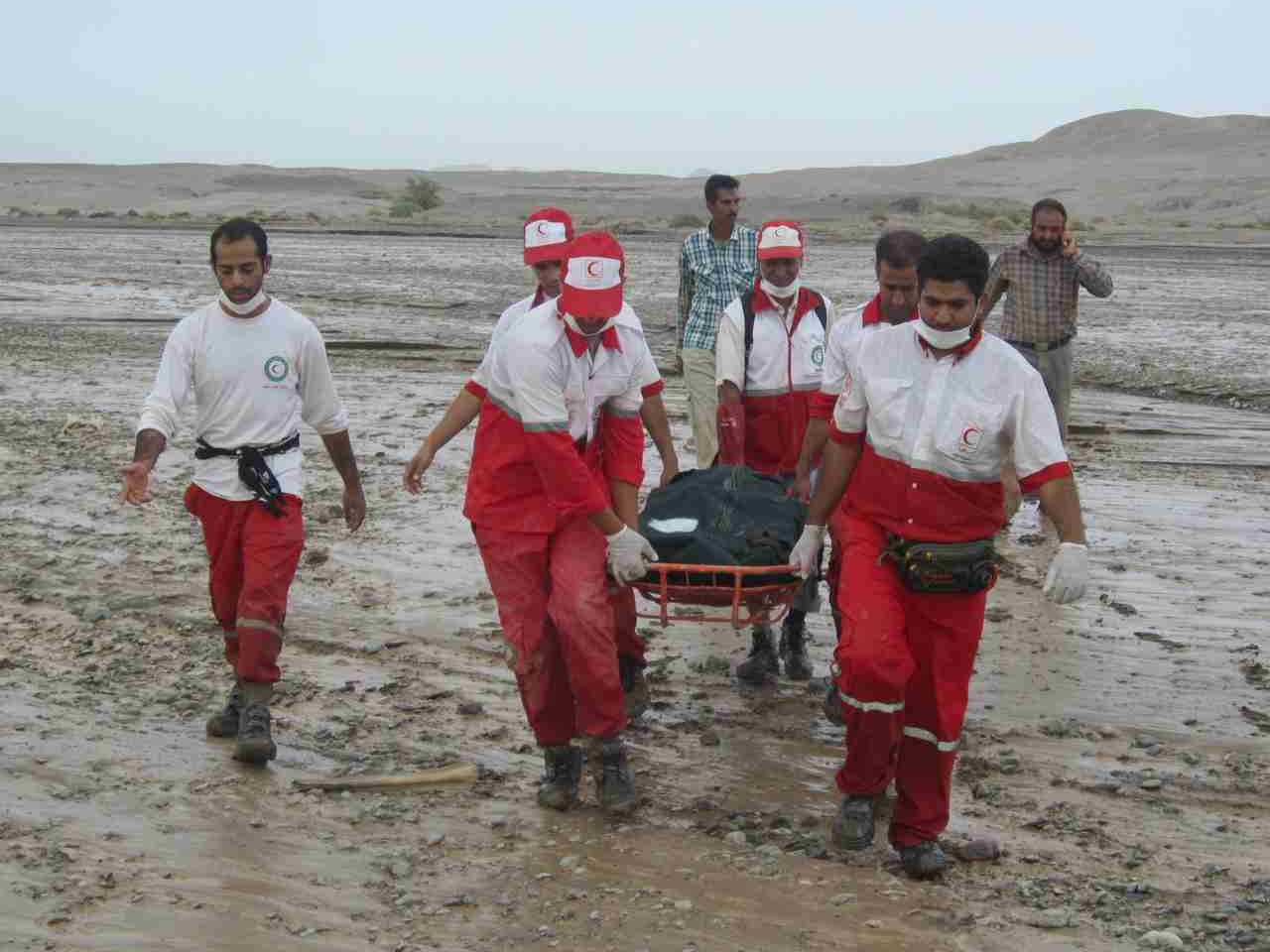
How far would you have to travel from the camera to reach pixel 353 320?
72.0 ft

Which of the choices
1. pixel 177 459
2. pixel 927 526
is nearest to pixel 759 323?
pixel 927 526

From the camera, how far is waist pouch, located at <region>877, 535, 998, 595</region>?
5055mm

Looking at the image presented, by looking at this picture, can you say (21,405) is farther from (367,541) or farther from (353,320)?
(353,320)

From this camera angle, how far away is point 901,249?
20.9ft

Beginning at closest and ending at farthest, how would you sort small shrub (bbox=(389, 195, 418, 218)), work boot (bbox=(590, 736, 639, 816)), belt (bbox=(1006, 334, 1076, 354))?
work boot (bbox=(590, 736, 639, 816)) → belt (bbox=(1006, 334, 1076, 354)) → small shrub (bbox=(389, 195, 418, 218))

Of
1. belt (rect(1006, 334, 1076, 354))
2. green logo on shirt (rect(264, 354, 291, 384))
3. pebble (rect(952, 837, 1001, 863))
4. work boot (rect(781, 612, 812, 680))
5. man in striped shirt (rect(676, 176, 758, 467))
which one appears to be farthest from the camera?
belt (rect(1006, 334, 1076, 354))

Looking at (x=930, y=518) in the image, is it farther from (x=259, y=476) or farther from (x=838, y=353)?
(x=259, y=476)

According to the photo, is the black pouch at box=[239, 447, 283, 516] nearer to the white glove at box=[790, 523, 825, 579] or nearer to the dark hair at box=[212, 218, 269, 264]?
the dark hair at box=[212, 218, 269, 264]

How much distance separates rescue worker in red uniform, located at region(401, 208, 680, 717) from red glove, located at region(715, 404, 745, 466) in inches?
19.7

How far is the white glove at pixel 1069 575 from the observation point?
4.95 meters

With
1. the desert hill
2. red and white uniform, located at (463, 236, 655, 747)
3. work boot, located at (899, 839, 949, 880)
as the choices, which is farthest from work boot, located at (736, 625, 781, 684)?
the desert hill

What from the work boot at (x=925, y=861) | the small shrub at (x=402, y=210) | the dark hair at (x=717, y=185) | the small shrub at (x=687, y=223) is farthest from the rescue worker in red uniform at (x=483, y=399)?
the small shrub at (x=402, y=210)

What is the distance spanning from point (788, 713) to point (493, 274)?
23.6 m

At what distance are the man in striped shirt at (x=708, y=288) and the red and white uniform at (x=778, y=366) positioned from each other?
1073 millimetres
